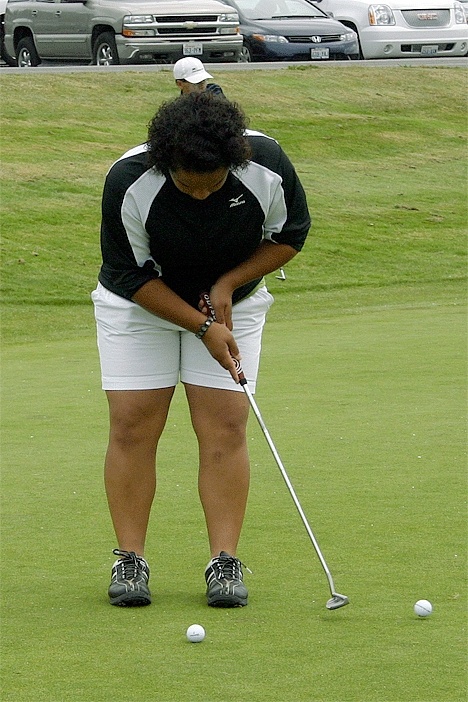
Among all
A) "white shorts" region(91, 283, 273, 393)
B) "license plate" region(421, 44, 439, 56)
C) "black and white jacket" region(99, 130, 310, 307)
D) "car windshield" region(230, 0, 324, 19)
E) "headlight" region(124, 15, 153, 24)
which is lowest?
"license plate" region(421, 44, 439, 56)

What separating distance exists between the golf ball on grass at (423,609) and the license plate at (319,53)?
1891 centimetres

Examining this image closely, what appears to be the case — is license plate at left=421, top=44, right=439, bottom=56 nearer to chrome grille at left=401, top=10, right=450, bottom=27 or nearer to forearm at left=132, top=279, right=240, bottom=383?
chrome grille at left=401, top=10, right=450, bottom=27

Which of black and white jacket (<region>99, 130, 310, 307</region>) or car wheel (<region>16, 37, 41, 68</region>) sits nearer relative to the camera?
black and white jacket (<region>99, 130, 310, 307</region>)

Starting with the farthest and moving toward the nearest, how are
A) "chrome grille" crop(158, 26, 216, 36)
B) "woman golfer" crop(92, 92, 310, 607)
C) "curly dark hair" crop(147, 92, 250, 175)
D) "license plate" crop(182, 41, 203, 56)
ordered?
"license plate" crop(182, 41, 203, 56), "chrome grille" crop(158, 26, 216, 36), "woman golfer" crop(92, 92, 310, 607), "curly dark hair" crop(147, 92, 250, 175)

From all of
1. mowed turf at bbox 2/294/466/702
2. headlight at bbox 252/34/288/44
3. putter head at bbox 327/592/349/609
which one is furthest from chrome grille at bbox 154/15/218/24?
putter head at bbox 327/592/349/609

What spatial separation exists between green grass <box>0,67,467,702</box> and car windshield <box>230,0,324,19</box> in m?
7.26

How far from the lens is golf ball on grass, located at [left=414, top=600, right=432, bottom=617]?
382cm

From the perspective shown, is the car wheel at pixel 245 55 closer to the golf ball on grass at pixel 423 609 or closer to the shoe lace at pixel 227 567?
the shoe lace at pixel 227 567

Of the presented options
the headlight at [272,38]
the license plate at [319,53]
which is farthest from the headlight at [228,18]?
A: the license plate at [319,53]

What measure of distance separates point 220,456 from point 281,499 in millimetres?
1021

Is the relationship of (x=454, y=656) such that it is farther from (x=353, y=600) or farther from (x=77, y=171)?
(x=77, y=171)

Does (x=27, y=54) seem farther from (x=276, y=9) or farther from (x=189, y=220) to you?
(x=189, y=220)

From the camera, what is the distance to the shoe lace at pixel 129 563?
163 inches

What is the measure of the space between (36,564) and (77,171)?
40.9 feet
